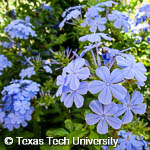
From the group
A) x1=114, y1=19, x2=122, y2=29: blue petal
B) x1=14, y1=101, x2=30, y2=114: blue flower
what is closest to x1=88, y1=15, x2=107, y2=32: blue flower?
x1=114, y1=19, x2=122, y2=29: blue petal

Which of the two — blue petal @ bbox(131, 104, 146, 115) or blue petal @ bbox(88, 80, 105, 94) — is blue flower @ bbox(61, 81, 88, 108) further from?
blue petal @ bbox(131, 104, 146, 115)

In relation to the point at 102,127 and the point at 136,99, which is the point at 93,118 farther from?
the point at 136,99

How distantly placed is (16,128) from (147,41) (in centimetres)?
115

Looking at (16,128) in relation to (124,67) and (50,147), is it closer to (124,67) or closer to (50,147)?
(50,147)

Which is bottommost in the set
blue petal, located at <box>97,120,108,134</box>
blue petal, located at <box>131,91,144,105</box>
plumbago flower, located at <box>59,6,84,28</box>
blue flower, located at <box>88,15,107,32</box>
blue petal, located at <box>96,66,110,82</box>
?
blue petal, located at <box>97,120,108,134</box>

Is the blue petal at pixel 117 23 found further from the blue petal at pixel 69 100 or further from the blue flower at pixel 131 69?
the blue petal at pixel 69 100

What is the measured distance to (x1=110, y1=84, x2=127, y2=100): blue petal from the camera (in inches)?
34.2

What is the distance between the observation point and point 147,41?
1827mm

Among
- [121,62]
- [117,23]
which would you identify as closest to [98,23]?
[117,23]

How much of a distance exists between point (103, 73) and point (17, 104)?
2.19ft

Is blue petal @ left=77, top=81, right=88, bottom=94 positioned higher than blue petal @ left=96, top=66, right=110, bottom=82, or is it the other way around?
blue petal @ left=96, top=66, right=110, bottom=82

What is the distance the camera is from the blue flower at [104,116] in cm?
89

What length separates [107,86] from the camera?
884mm

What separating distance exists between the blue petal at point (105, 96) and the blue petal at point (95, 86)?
2 centimetres
